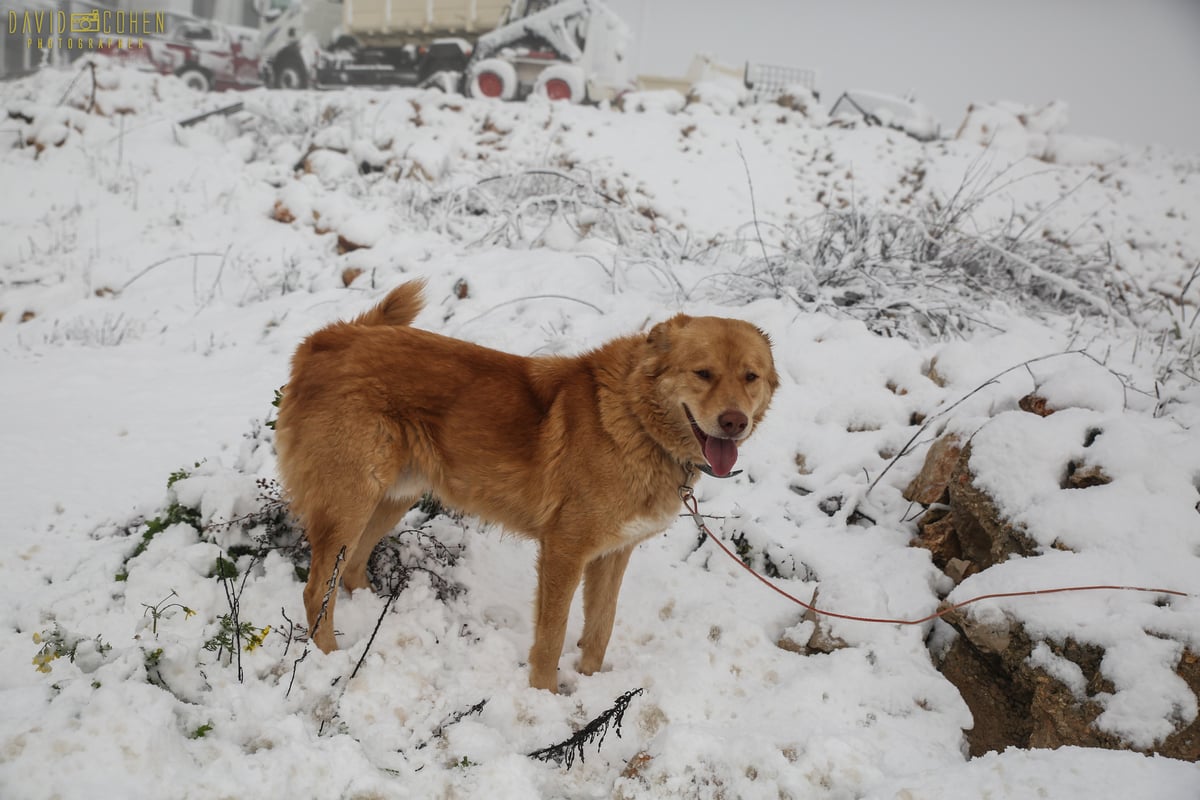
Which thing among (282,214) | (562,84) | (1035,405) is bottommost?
(1035,405)

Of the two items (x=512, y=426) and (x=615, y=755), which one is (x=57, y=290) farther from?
(x=615, y=755)

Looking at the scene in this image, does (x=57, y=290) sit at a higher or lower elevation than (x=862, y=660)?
higher

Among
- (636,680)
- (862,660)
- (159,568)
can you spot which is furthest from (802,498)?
(159,568)

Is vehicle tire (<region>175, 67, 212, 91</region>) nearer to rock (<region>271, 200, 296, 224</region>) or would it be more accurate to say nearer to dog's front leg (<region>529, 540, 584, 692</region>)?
rock (<region>271, 200, 296, 224</region>)

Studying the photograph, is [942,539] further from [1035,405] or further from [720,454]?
[720,454]

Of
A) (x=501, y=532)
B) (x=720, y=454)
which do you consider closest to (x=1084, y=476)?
(x=720, y=454)

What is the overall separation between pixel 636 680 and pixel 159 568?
83.2 inches

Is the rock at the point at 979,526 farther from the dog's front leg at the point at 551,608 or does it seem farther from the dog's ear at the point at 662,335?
the dog's front leg at the point at 551,608

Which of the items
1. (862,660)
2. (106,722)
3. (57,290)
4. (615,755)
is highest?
(57,290)

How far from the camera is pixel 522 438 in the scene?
272cm

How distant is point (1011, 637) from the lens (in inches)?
97.2

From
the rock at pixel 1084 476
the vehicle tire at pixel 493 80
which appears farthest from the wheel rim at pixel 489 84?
the rock at pixel 1084 476

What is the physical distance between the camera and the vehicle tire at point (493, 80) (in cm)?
1455

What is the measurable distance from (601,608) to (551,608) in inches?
12.4
